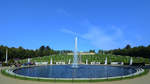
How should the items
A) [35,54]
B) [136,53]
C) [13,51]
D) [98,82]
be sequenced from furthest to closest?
Answer: [35,54], [136,53], [13,51], [98,82]

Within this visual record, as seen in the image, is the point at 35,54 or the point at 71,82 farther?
the point at 35,54

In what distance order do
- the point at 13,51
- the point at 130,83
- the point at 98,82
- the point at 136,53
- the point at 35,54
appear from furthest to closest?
the point at 35,54 < the point at 136,53 < the point at 13,51 < the point at 98,82 < the point at 130,83

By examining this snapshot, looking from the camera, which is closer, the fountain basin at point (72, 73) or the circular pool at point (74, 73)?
the fountain basin at point (72, 73)

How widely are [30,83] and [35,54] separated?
81.2 meters

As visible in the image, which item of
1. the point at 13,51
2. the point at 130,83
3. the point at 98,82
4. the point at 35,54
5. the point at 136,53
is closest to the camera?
the point at 130,83

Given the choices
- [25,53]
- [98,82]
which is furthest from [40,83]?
[25,53]

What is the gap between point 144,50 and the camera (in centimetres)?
7700

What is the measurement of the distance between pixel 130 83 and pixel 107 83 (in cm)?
215

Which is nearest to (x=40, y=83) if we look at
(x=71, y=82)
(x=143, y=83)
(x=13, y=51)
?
(x=71, y=82)

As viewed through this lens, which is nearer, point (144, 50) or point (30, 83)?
point (30, 83)

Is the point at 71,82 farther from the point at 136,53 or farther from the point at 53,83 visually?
the point at 136,53

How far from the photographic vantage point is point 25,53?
275 feet

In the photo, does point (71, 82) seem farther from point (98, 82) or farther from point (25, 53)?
point (25, 53)

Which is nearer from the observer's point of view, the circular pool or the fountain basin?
the fountain basin
